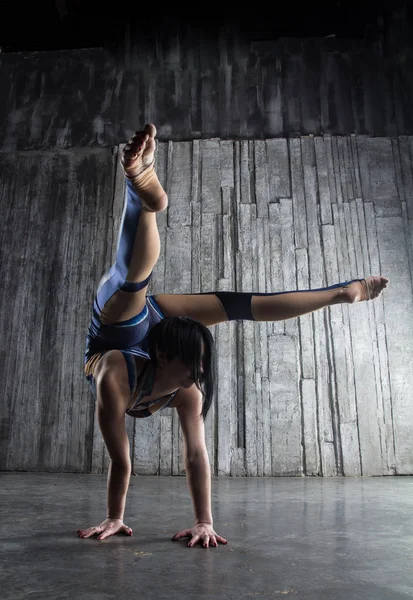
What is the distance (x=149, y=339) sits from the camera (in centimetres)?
142

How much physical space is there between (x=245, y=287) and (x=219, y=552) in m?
3.05

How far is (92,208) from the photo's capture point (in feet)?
14.9

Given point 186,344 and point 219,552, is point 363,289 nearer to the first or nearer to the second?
point 186,344

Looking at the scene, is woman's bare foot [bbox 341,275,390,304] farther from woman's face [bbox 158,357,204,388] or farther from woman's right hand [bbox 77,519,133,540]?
woman's right hand [bbox 77,519,133,540]

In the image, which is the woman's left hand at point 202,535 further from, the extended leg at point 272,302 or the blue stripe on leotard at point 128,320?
the extended leg at point 272,302

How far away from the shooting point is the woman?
1.33 m

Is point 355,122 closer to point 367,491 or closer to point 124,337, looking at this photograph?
point 367,491

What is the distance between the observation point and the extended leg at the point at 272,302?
1.47 metres

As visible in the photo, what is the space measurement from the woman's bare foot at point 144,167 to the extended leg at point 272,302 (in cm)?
36

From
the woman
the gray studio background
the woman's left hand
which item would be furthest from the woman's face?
the gray studio background

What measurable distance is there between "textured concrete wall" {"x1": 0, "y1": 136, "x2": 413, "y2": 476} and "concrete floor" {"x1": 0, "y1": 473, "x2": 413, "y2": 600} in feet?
5.00

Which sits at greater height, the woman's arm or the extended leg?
the extended leg

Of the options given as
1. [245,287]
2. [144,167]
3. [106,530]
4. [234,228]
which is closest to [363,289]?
[144,167]

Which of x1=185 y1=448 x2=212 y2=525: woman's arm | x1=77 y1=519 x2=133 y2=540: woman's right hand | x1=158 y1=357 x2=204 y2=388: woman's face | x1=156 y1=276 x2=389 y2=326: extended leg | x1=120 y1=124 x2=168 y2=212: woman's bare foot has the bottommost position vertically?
x1=77 y1=519 x2=133 y2=540: woman's right hand
